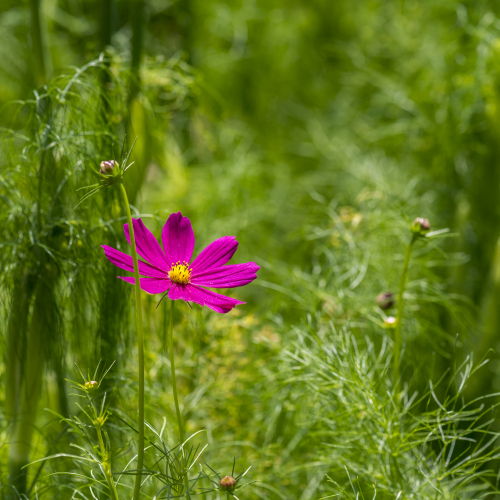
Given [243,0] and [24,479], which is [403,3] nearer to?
[243,0]

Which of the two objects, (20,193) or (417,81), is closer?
(20,193)

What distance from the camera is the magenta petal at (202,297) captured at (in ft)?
0.99

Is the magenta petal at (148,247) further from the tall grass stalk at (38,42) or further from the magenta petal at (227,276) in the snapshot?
the tall grass stalk at (38,42)

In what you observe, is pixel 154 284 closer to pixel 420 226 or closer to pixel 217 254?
pixel 217 254

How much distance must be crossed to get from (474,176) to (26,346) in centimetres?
68

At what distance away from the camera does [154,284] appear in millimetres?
328

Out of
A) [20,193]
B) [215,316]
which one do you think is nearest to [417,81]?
[215,316]

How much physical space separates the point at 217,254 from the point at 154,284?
51 mm

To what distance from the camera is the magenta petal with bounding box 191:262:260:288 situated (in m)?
0.32

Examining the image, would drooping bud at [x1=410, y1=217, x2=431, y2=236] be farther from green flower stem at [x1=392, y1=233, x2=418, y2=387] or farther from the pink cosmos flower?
the pink cosmos flower

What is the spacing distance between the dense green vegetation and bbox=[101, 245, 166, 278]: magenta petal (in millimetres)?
40

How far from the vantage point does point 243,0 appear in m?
1.23

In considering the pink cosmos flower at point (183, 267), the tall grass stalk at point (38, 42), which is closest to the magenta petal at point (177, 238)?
the pink cosmos flower at point (183, 267)

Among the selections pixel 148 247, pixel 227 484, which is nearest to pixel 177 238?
pixel 148 247
